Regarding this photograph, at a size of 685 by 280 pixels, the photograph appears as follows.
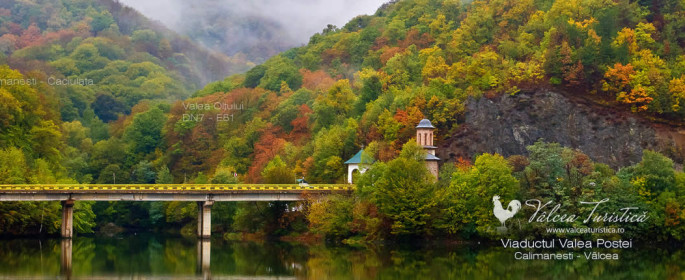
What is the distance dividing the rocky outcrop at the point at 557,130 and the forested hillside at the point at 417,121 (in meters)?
1.65

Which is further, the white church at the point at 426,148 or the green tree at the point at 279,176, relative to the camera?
the green tree at the point at 279,176

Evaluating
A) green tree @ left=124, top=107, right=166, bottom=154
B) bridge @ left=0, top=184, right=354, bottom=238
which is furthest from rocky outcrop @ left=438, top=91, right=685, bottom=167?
green tree @ left=124, top=107, right=166, bottom=154

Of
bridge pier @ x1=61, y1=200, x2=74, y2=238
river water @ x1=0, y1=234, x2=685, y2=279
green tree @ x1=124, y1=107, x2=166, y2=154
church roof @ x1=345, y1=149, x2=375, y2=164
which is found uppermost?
green tree @ x1=124, y1=107, x2=166, y2=154

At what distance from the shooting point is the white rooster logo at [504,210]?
Answer: 97188mm

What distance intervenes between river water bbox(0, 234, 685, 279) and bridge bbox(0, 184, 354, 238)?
29.1 feet

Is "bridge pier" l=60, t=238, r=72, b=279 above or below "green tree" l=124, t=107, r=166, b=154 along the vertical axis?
below

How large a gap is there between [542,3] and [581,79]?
3062 centimetres

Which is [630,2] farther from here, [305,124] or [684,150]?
[305,124]

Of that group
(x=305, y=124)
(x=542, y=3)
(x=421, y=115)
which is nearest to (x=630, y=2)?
(x=542, y=3)

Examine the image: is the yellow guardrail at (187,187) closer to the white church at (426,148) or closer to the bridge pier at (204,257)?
the white church at (426,148)

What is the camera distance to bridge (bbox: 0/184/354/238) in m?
110

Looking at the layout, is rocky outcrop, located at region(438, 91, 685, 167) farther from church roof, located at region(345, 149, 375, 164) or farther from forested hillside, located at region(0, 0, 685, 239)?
church roof, located at region(345, 149, 375, 164)

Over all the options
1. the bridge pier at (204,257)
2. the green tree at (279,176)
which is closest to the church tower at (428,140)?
the green tree at (279,176)

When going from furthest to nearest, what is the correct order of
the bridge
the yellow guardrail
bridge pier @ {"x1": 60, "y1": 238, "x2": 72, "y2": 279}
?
the bridge
the yellow guardrail
bridge pier @ {"x1": 60, "y1": 238, "x2": 72, "y2": 279}
